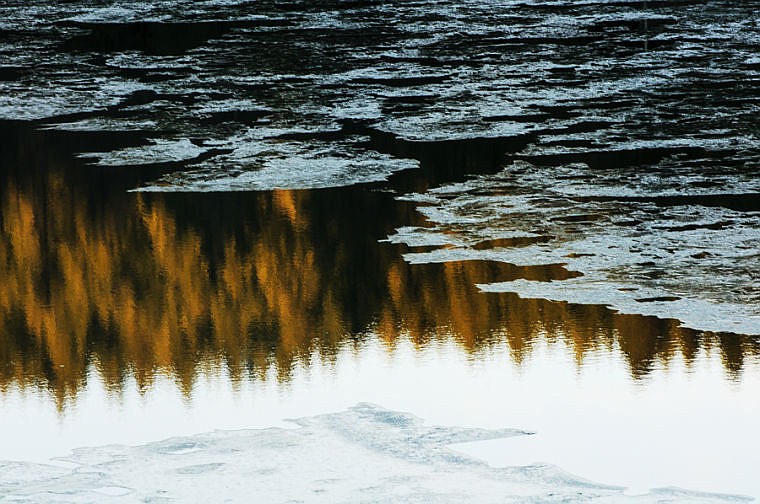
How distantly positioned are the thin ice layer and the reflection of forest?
18 centimetres

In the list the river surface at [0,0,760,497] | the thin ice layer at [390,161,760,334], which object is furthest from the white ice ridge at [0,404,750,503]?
the thin ice layer at [390,161,760,334]

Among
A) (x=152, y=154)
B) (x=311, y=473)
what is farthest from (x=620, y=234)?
(x=152, y=154)

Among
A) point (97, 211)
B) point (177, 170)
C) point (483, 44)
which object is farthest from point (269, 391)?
point (483, 44)

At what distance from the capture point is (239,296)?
777 cm

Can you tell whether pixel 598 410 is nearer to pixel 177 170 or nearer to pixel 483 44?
pixel 177 170

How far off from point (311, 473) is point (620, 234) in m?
3.82

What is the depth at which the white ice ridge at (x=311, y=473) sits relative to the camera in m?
4.81

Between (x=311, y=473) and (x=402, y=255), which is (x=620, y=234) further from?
(x=311, y=473)

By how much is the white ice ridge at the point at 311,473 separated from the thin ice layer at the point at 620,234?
181cm

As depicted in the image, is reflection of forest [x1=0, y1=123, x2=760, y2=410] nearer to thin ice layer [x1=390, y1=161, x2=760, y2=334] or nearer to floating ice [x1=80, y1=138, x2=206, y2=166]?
thin ice layer [x1=390, y1=161, x2=760, y2=334]

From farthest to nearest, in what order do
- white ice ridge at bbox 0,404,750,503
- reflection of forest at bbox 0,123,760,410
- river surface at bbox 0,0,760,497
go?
reflection of forest at bbox 0,123,760,410
river surface at bbox 0,0,760,497
white ice ridge at bbox 0,404,750,503

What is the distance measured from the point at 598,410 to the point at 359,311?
6.22ft

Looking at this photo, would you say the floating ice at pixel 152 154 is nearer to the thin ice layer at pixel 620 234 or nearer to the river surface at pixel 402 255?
the river surface at pixel 402 255

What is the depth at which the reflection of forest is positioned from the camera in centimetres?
665
